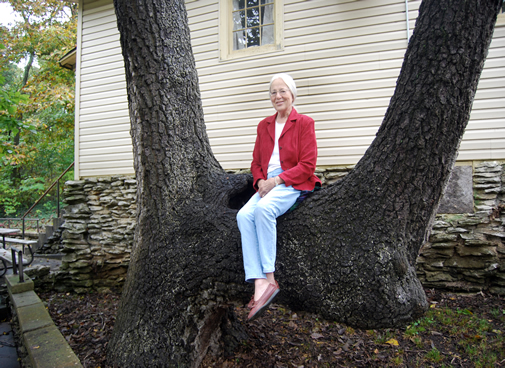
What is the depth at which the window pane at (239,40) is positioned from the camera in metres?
6.23

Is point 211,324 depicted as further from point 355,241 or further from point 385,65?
point 385,65

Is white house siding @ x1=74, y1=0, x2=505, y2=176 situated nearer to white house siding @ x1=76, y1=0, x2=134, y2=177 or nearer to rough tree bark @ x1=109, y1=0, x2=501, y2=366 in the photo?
white house siding @ x1=76, y1=0, x2=134, y2=177

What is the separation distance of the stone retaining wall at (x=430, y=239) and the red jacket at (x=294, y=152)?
2.88 meters

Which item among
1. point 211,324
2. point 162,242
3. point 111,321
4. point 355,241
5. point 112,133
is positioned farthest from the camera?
point 112,133

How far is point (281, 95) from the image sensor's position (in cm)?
258

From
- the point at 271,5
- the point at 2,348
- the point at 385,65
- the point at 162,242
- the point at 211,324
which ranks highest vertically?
the point at 271,5

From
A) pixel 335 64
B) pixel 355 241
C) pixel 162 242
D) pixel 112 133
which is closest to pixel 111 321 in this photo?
pixel 162 242

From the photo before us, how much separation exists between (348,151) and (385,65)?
147 centimetres

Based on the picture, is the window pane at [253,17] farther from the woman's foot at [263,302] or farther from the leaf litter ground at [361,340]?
the woman's foot at [263,302]

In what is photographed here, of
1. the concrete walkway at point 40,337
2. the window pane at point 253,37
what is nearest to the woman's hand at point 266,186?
the concrete walkway at point 40,337

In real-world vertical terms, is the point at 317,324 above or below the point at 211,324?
below

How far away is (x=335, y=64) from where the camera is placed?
545 cm

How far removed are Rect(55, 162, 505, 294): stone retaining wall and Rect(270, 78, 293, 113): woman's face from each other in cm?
291

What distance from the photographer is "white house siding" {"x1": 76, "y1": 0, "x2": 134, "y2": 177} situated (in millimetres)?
6945
